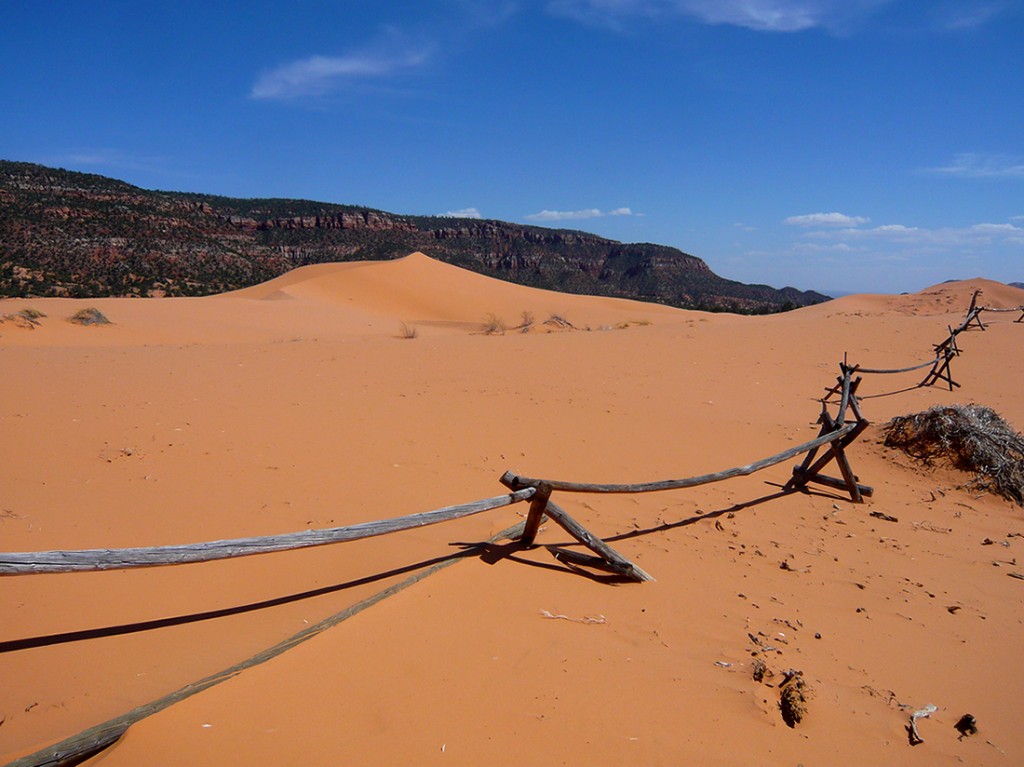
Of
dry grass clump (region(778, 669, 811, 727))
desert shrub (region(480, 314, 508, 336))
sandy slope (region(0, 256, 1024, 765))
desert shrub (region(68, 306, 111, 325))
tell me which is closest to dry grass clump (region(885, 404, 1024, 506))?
sandy slope (region(0, 256, 1024, 765))

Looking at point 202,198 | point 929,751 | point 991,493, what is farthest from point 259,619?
point 202,198

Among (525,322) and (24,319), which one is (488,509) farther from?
(525,322)

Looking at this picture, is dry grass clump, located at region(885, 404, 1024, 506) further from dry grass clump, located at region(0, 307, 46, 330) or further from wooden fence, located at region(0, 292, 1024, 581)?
dry grass clump, located at region(0, 307, 46, 330)

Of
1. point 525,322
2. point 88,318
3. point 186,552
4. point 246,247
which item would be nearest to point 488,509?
point 186,552

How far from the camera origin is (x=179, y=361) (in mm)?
10945

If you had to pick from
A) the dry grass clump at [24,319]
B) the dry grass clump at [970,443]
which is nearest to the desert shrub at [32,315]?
the dry grass clump at [24,319]

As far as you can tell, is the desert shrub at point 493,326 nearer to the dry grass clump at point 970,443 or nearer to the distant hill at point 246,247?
the dry grass clump at point 970,443

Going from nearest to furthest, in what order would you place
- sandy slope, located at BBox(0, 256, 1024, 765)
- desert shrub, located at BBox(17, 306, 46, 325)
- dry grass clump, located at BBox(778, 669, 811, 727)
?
sandy slope, located at BBox(0, 256, 1024, 765) < dry grass clump, located at BBox(778, 669, 811, 727) < desert shrub, located at BBox(17, 306, 46, 325)

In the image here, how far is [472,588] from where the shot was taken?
3.65 metres

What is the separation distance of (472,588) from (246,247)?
5762 centimetres

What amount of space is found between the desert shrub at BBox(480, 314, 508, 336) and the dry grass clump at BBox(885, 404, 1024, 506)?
13.5 meters

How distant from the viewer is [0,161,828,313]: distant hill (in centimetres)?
3550

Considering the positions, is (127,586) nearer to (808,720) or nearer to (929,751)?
(808,720)

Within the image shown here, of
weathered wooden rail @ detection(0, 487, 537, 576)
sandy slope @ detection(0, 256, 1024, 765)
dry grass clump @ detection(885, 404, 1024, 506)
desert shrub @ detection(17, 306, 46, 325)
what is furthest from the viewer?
desert shrub @ detection(17, 306, 46, 325)
